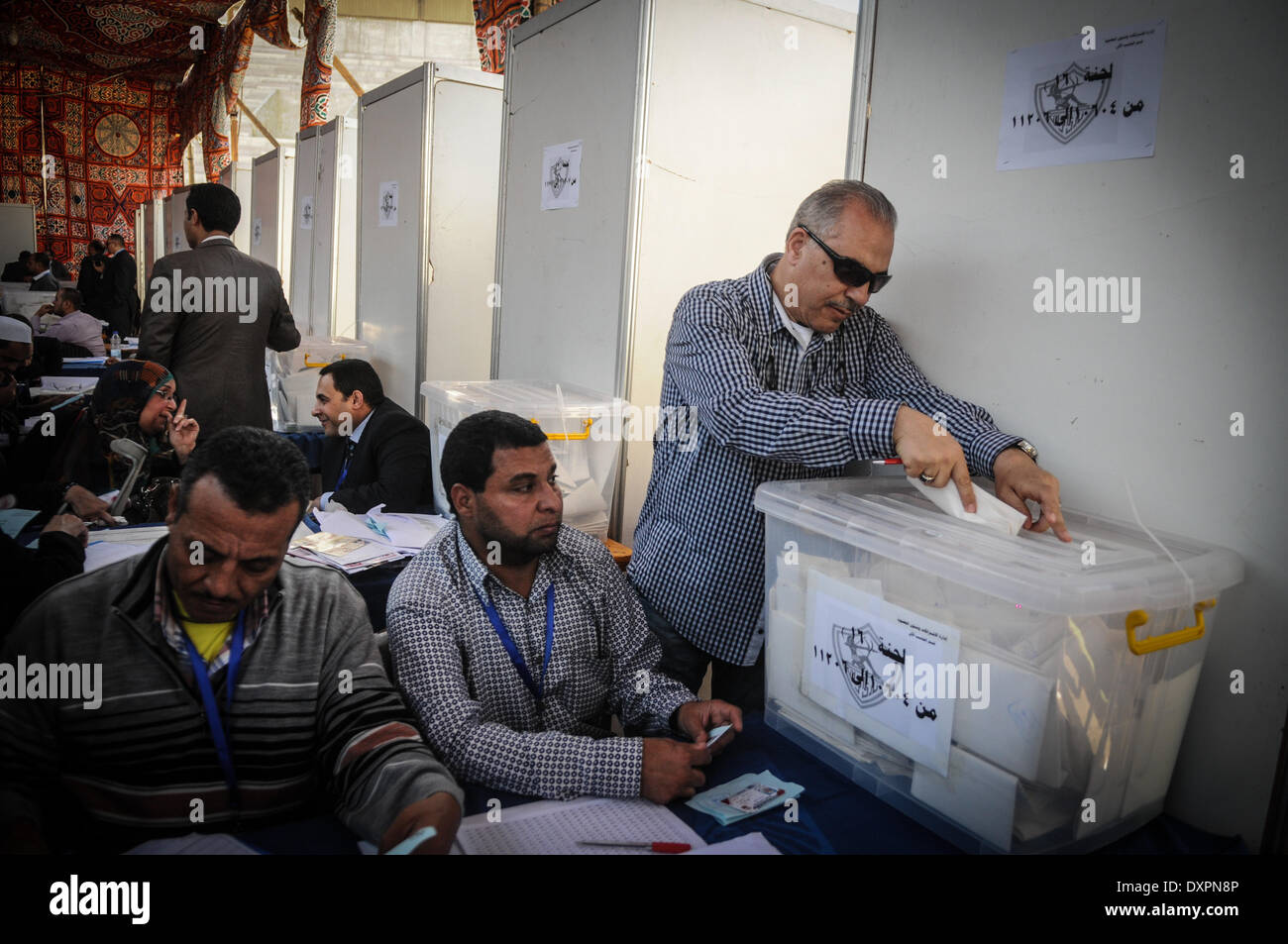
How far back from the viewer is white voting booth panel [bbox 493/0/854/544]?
8.25ft

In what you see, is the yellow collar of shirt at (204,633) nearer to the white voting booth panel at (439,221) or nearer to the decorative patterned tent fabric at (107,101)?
the white voting booth panel at (439,221)

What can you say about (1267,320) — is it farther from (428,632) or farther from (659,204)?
(659,204)

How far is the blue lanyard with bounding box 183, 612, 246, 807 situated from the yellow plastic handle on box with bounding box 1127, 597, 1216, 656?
1.27 metres

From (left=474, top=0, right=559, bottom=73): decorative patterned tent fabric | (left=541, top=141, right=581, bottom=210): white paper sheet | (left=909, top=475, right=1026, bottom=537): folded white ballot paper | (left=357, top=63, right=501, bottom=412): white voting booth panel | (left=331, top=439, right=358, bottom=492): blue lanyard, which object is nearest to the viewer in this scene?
(left=909, top=475, right=1026, bottom=537): folded white ballot paper

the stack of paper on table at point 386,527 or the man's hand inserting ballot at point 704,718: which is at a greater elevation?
the stack of paper on table at point 386,527

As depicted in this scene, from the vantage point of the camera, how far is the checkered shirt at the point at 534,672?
1.34 meters

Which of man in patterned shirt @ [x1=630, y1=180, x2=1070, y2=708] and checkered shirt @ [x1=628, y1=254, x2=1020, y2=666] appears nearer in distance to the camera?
man in patterned shirt @ [x1=630, y1=180, x2=1070, y2=708]

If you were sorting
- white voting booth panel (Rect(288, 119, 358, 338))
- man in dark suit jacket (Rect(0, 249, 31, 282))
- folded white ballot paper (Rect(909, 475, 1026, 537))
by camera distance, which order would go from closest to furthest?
1. folded white ballot paper (Rect(909, 475, 1026, 537))
2. white voting booth panel (Rect(288, 119, 358, 338))
3. man in dark suit jacket (Rect(0, 249, 31, 282))

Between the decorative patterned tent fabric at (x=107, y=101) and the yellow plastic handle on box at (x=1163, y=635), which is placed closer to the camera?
the yellow plastic handle on box at (x=1163, y=635)

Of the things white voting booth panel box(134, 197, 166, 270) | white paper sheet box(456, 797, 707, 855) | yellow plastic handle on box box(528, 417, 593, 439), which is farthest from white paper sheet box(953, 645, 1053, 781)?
white voting booth panel box(134, 197, 166, 270)

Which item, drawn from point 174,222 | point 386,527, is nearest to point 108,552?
point 386,527

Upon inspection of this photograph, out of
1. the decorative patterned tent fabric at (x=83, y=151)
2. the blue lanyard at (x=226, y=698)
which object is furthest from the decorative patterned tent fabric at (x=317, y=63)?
the decorative patterned tent fabric at (x=83, y=151)

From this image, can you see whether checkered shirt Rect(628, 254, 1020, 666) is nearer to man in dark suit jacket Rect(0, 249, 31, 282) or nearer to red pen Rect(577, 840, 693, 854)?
red pen Rect(577, 840, 693, 854)

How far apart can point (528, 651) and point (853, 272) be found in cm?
94
